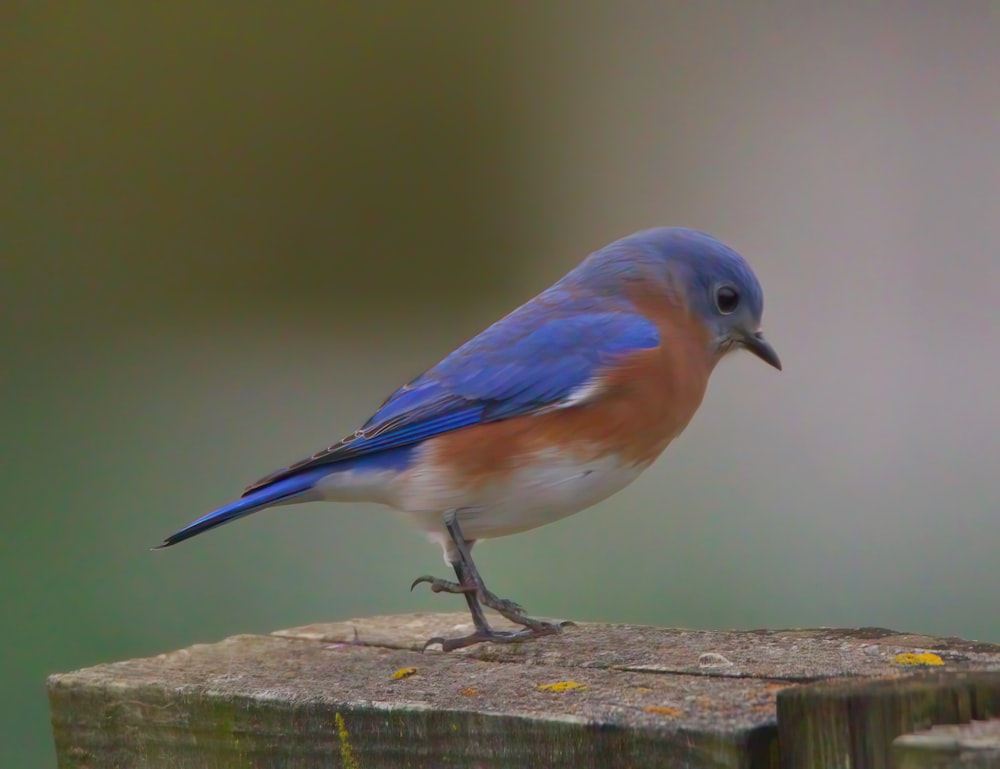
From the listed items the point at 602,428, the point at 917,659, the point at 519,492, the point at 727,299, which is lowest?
the point at 917,659

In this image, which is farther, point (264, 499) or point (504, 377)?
point (504, 377)

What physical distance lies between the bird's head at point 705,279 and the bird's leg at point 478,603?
2.57ft

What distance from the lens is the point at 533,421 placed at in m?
2.69

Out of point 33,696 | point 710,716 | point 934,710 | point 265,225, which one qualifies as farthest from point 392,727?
point 265,225

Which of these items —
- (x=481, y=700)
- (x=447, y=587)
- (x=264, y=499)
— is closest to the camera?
(x=481, y=700)

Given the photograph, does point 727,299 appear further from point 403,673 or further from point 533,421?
point 403,673

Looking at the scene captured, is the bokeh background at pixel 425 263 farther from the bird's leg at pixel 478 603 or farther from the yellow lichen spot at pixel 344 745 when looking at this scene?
the yellow lichen spot at pixel 344 745

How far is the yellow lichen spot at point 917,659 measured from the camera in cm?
186

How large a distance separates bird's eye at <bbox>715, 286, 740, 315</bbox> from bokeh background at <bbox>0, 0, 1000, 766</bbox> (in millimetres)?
1665

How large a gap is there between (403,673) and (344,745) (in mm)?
270

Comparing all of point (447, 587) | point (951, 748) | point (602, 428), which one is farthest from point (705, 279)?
point (951, 748)

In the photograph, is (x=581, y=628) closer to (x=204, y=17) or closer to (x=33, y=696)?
(x=33, y=696)

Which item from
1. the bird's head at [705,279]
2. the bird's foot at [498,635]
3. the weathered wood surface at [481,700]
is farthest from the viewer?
the bird's head at [705,279]

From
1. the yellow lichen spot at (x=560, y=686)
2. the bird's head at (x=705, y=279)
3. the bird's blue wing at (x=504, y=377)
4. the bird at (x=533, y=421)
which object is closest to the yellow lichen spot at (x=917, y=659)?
the yellow lichen spot at (x=560, y=686)
